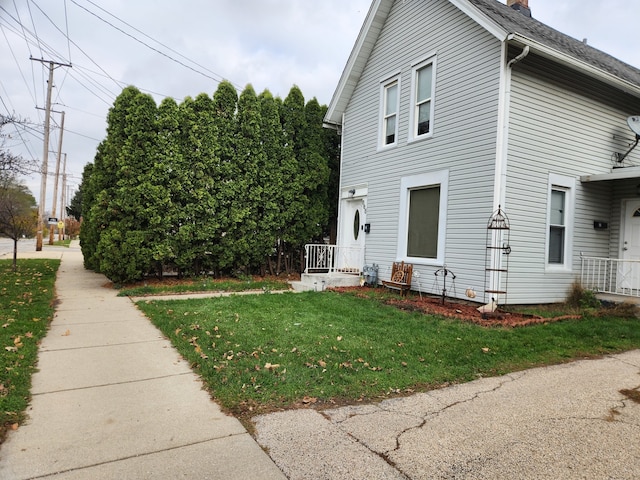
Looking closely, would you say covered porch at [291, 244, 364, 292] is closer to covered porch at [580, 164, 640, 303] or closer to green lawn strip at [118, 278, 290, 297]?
green lawn strip at [118, 278, 290, 297]

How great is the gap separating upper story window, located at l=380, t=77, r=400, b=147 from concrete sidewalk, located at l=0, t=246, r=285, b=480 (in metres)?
7.74

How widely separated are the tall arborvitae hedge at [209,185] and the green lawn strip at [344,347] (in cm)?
316

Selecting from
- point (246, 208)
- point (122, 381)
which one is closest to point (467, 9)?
point (246, 208)

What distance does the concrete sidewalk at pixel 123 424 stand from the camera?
98.9 inches

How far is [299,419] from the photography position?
10.5 ft

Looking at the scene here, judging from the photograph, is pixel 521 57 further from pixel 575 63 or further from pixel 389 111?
pixel 389 111

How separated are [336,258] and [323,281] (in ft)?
5.19

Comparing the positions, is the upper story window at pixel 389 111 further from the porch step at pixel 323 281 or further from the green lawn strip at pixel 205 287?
the green lawn strip at pixel 205 287

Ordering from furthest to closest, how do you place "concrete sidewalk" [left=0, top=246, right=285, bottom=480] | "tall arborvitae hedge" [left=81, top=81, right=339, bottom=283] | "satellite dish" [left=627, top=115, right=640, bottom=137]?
"tall arborvitae hedge" [left=81, top=81, right=339, bottom=283] < "satellite dish" [left=627, top=115, right=640, bottom=137] < "concrete sidewalk" [left=0, top=246, right=285, bottom=480]

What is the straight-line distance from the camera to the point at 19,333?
5316mm

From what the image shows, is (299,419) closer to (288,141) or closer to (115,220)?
(115,220)

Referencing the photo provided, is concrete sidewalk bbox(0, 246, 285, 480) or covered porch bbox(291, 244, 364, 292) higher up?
covered porch bbox(291, 244, 364, 292)

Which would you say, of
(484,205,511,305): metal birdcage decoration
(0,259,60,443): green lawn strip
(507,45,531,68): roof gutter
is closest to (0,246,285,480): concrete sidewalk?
(0,259,60,443): green lawn strip

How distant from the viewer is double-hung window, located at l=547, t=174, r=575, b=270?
332 inches
